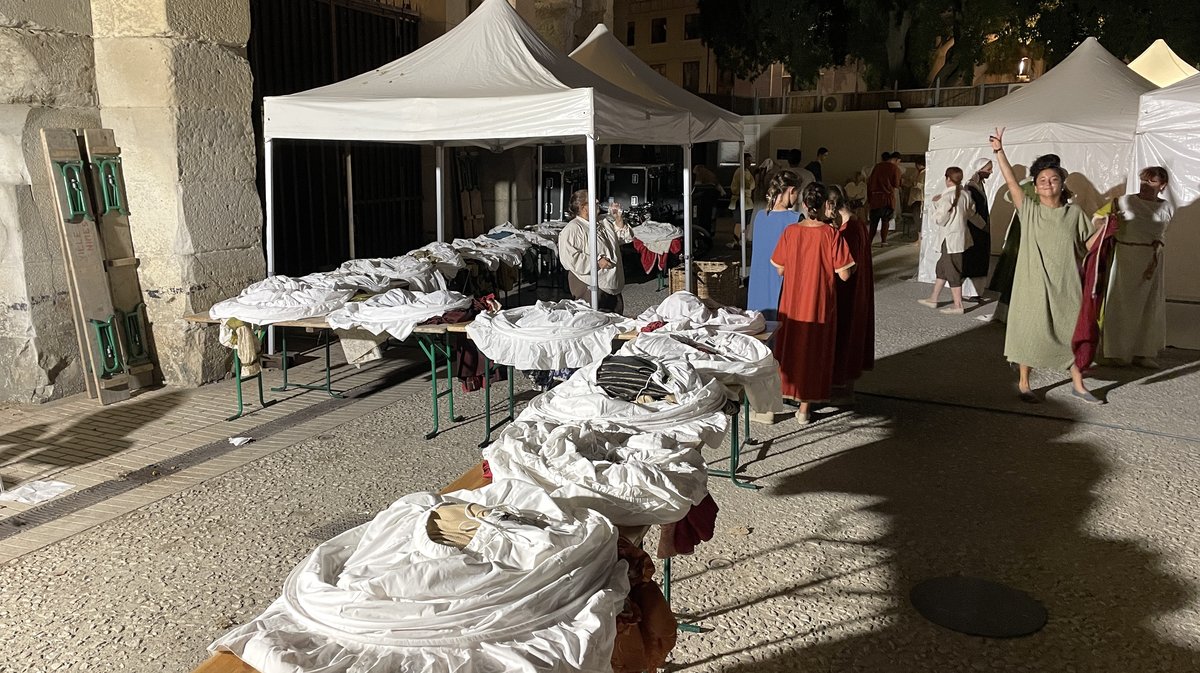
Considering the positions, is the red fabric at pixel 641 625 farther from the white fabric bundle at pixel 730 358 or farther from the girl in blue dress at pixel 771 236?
the girl in blue dress at pixel 771 236

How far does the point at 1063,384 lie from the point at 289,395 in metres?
6.02

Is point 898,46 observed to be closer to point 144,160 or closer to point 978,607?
point 144,160

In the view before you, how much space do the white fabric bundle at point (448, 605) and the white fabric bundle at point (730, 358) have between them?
2.02 meters

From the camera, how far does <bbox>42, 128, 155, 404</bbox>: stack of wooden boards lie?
6.10m

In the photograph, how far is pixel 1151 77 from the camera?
1321cm

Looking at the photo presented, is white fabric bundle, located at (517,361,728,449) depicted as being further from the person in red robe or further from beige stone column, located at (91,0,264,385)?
beige stone column, located at (91,0,264,385)

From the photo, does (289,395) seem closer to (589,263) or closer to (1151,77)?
(589,263)

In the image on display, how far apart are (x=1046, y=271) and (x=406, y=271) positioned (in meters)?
4.76

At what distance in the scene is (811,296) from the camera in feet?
17.8

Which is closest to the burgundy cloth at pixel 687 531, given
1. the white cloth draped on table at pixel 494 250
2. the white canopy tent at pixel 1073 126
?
the white cloth draped on table at pixel 494 250

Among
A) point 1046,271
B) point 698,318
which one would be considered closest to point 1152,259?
point 1046,271

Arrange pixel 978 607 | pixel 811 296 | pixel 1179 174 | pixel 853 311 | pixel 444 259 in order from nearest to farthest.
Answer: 1. pixel 978 607
2. pixel 811 296
3. pixel 853 311
4. pixel 444 259
5. pixel 1179 174

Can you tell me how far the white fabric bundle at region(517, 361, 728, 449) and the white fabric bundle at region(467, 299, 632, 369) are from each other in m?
1.31

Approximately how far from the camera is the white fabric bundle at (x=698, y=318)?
191 inches
